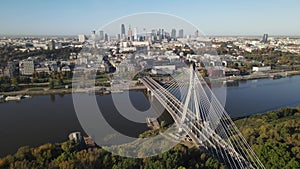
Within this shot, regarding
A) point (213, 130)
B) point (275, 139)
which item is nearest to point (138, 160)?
point (213, 130)

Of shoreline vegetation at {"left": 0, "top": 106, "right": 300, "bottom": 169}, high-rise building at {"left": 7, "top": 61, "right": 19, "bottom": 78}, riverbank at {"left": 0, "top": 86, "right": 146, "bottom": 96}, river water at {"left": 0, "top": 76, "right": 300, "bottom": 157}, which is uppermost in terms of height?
high-rise building at {"left": 7, "top": 61, "right": 19, "bottom": 78}

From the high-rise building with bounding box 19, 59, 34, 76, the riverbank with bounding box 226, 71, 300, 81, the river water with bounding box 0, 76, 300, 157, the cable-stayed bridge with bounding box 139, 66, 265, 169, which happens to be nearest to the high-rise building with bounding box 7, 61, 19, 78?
the high-rise building with bounding box 19, 59, 34, 76

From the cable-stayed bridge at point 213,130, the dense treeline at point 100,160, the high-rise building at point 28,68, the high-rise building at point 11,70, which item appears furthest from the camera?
the high-rise building at point 28,68

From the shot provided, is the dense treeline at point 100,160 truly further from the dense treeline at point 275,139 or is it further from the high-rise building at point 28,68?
the high-rise building at point 28,68

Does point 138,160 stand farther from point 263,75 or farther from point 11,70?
point 263,75

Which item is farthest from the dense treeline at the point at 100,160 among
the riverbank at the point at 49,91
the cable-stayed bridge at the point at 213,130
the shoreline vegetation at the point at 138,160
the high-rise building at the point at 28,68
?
the high-rise building at the point at 28,68

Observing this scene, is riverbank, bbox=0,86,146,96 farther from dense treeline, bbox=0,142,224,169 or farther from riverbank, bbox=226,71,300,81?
dense treeline, bbox=0,142,224,169

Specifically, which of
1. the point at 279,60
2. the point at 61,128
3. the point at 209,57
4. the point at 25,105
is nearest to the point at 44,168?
the point at 61,128

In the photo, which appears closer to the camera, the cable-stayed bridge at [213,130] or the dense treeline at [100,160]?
the dense treeline at [100,160]
